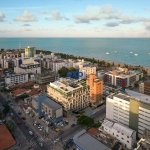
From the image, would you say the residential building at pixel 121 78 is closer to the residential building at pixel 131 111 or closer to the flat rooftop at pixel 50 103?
the residential building at pixel 131 111

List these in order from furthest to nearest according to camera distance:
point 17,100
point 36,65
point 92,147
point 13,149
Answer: point 36,65
point 17,100
point 13,149
point 92,147

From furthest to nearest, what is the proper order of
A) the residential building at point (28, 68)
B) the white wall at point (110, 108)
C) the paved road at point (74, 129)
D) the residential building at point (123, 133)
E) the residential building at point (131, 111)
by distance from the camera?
1. the residential building at point (28, 68)
2. the white wall at point (110, 108)
3. the paved road at point (74, 129)
4. the residential building at point (131, 111)
5. the residential building at point (123, 133)

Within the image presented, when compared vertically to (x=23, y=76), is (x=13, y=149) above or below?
below

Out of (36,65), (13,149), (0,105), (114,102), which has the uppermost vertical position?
(36,65)

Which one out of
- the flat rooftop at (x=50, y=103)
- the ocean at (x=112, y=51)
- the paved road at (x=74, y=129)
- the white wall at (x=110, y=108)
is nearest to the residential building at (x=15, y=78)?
the flat rooftop at (x=50, y=103)

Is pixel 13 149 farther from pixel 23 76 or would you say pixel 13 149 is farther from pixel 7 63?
pixel 7 63

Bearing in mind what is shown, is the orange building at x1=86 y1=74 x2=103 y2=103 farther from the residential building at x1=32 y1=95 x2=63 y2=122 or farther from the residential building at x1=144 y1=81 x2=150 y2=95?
the residential building at x1=144 y1=81 x2=150 y2=95

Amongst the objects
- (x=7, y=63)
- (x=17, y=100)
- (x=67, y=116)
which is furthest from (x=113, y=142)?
(x=7, y=63)

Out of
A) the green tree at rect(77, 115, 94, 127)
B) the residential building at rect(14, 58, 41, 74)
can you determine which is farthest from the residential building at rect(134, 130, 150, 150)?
the residential building at rect(14, 58, 41, 74)
